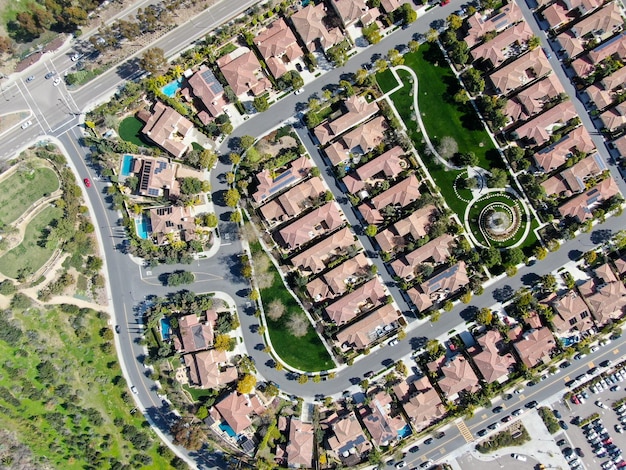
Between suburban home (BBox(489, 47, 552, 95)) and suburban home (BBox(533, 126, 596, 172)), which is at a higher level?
suburban home (BBox(489, 47, 552, 95))

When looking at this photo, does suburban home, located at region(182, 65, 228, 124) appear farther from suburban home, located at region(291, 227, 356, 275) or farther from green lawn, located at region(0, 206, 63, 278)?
green lawn, located at region(0, 206, 63, 278)

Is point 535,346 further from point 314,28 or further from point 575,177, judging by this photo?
point 314,28

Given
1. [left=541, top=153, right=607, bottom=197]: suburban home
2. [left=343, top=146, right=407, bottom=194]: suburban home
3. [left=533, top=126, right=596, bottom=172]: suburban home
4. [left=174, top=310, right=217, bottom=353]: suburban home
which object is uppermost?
[left=343, top=146, right=407, bottom=194]: suburban home

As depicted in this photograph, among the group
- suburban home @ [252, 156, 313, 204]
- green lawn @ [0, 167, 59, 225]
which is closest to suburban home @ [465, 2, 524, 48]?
suburban home @ [252, 156, 313, 204]

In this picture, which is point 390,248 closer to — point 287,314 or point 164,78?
point 287,314

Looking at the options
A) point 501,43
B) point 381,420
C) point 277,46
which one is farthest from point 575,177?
point 277,46

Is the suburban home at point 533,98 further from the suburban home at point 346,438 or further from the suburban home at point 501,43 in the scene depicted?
the suburban home at point 346,438

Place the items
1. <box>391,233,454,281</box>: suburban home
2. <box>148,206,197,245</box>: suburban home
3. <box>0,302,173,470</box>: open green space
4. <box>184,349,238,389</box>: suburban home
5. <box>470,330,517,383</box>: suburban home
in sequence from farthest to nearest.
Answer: <box>0,302,173,470</box>: open green space → <box>148,206,197,245</box>: suburban home → <box>184,349,238,389</box>: suburban home → <box>391,233,454,281</box>: suburban home → <box>470,330,517,383</box>: suburban home
